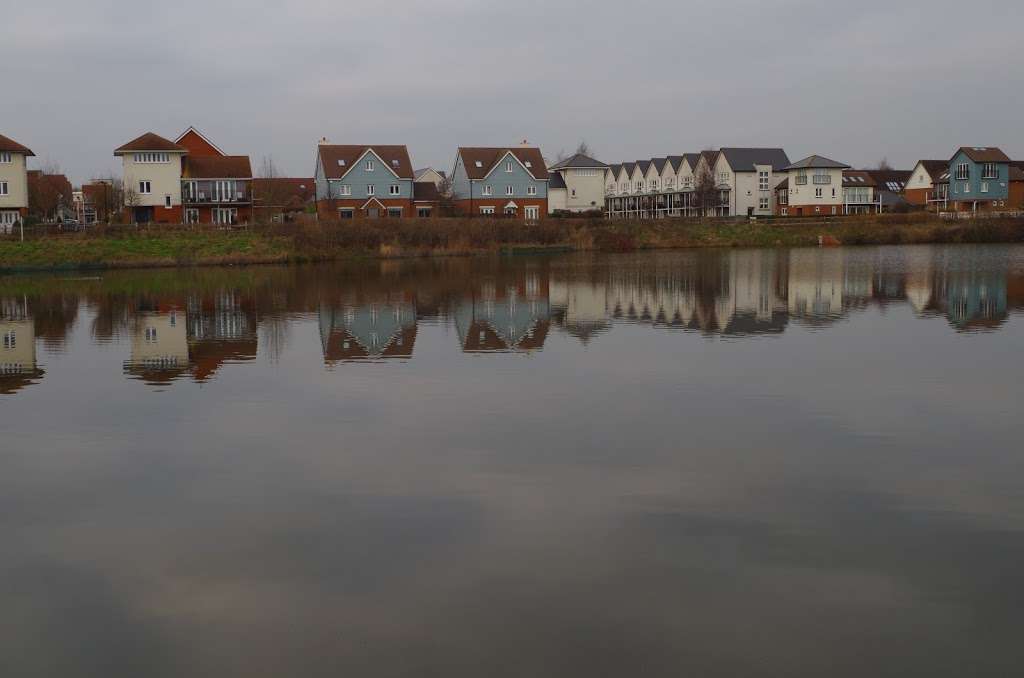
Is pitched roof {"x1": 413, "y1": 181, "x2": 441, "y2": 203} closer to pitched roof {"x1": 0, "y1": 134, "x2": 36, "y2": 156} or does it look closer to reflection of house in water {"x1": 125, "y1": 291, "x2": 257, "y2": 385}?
pitched roof {"x1": 0, "y1": 134, "x2": 36, "y2": 156}

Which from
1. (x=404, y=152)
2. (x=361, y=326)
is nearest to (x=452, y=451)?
(x=361, y=326)

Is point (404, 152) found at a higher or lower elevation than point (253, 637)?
higher

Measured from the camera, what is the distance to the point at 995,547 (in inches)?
302

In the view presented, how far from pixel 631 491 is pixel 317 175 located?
2904 inches

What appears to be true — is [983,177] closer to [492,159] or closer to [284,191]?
[492,159]

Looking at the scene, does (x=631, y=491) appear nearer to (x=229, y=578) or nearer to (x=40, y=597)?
(x=229, y=578)

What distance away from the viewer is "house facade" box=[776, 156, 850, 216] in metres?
89.0

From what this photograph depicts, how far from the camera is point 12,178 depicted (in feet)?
202

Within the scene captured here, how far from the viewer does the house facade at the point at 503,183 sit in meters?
77.6

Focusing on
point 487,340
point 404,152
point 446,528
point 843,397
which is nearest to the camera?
point 446,528

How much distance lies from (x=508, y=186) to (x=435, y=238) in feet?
73.5

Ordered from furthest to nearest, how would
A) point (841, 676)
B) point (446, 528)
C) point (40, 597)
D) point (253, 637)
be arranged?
point (446, 528), point (40, 597), point (253, 637), point (841, 676)

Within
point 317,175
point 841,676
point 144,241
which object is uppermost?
point 317,175

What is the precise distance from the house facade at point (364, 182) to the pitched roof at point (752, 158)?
32.4 meters
